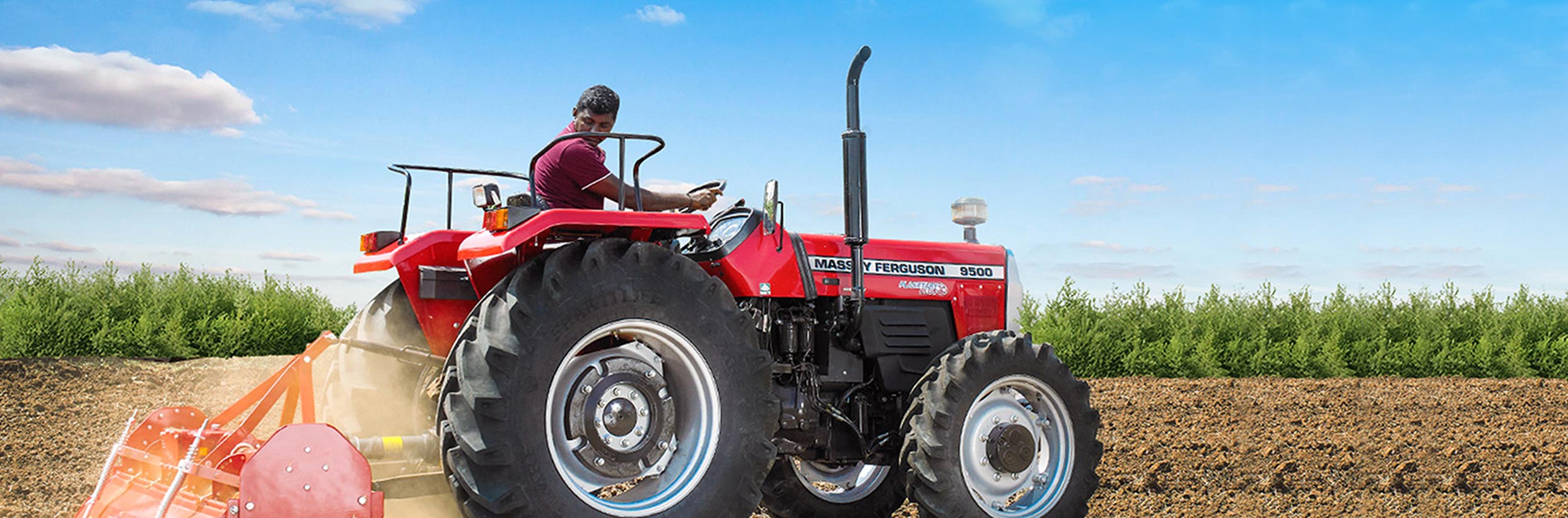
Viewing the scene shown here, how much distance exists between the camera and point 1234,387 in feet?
36.9

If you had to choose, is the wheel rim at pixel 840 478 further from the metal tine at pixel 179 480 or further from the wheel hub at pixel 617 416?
the metal tine at pixel 179 480

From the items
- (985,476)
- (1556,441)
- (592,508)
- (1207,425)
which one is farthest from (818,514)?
(1556,441)

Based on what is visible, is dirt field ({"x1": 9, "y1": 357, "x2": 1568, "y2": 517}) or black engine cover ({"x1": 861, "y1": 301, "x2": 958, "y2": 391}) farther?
dirt field ({"x1": 9, "y1": 357, "x2": 1568, "y2": 517})

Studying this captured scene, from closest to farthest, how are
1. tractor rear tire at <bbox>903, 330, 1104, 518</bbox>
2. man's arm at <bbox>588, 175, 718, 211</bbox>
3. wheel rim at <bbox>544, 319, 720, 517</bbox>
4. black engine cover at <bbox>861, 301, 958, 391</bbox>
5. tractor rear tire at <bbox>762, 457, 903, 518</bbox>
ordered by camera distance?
wheel rim at <bbox>544, 319, 720, 517</bbox> < man's arm at <bbox>588, 175, 718, 211</bbox> < tractor rear tire at <bbox>903, 330, 1104, 518</bbox> < black engine cover at <bbox>861, 301, 958, 391</bbox> < tractor rear tire at <bbox>762, 457, 903, 518</bbox>

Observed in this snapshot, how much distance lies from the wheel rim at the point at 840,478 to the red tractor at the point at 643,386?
0.73 ft

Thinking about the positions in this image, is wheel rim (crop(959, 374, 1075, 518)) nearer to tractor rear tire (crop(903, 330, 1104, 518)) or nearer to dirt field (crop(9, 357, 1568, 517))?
tractor rear tire (crop(903, 330, 1104, 518))

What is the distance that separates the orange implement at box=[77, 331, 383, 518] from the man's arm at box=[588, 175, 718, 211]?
1.13m

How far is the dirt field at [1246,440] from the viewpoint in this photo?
7.09 metres

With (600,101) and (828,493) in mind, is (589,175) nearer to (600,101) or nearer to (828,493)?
(600,101)

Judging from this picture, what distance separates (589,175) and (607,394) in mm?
914

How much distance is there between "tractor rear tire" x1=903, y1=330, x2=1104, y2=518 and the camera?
4953 millimetres

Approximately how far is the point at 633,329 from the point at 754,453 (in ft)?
2.13

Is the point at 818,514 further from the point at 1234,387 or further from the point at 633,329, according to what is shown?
the point at 1234,387

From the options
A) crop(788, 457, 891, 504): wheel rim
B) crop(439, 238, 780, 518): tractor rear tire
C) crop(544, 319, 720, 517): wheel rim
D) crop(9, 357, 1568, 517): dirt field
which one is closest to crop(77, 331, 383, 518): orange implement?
crop(439, 238, 780, 518): tractor rear tire
